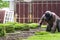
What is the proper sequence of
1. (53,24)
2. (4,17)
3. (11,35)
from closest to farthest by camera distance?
(11,35) → (53,24) → (4,17)

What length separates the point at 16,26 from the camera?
50.1 ft

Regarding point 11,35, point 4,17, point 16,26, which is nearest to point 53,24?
point 16,26

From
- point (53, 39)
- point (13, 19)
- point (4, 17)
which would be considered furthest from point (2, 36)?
point (13, 19)

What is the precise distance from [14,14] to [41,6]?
1.92 metres

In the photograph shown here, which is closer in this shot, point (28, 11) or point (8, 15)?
point (8, 15)

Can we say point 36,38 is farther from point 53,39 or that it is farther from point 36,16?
point 36,16

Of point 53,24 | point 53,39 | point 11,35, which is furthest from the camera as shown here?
point 53,24

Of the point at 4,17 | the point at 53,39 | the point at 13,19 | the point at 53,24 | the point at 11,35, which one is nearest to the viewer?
the point at 53,39

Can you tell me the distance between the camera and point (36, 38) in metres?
11.5

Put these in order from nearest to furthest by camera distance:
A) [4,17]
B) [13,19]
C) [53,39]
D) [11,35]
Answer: [53,39]
[11,35]
[4,17]
[13,19]

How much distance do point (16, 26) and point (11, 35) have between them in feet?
8.63

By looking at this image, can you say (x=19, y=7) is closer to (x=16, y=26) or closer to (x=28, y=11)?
(x=28, y=11)

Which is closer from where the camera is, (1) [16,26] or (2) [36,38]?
(2) [36,38]

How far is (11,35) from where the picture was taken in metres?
12.7
